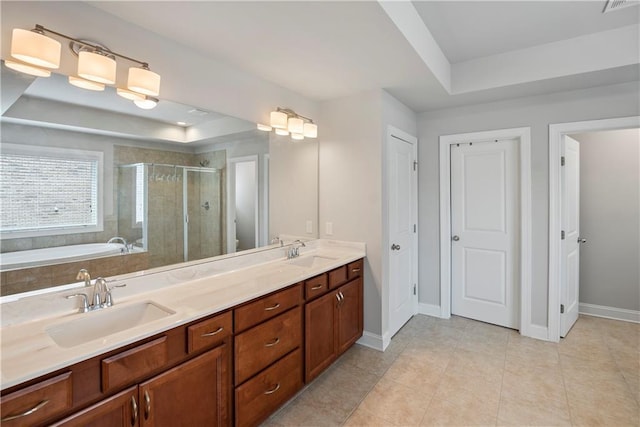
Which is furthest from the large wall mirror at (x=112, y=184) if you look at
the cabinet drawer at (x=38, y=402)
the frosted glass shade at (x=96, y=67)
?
the cabinet drawer at (x=38, y=402)

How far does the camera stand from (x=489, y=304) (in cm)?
337

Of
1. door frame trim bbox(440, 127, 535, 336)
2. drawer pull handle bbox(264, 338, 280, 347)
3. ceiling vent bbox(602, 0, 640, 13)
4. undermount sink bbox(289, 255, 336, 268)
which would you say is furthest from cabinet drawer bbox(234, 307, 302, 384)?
ceiling vent bbox(602, 0, 640, 13)

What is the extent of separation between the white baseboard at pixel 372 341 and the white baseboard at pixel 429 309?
1.05 m

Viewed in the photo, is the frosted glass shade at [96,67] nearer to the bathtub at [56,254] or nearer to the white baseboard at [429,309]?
the bathtub at [56,254]

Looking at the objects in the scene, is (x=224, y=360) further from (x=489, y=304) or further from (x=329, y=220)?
(x=489, y=304)

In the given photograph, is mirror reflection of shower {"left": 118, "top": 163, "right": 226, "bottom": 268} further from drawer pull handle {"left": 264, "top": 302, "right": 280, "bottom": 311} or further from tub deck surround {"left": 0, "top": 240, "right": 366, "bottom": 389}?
drawer pull handle {"left": 264, "top": 302, "right": 280, "bottom": 311}

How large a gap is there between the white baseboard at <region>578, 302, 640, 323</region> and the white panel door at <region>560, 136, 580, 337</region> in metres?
0.29

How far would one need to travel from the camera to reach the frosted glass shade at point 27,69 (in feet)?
4.40

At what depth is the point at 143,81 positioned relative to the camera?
1.67 metres

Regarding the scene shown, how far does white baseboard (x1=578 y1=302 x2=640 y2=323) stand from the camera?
11.0ft

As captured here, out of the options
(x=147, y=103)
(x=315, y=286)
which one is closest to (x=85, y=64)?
(x=147, y=103)

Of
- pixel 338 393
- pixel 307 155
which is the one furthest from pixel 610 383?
pixel 307 155

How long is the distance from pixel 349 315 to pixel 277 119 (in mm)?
1718

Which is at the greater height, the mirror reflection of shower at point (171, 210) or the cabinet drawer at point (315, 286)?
the mirror reflection of shower at point (171, 210)
